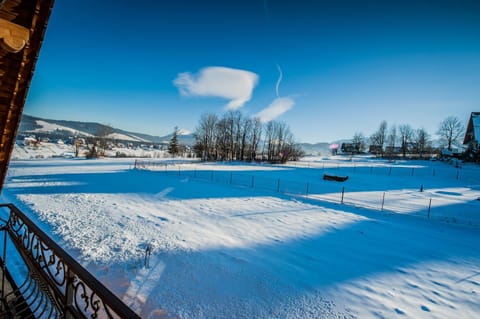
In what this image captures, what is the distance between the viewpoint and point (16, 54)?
109 inches

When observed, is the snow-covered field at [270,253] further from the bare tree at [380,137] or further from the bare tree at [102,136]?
the bare tree at [380,137]

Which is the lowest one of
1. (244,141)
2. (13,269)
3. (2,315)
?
(13,269)

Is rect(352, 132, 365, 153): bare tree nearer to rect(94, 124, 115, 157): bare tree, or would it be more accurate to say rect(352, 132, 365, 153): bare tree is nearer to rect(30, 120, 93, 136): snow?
rect(94, 124, 115, 157): bare tree

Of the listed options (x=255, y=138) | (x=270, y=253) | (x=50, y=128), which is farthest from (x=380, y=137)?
(x=50, y=128)

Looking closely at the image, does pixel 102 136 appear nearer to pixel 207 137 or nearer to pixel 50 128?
pixel 207 137

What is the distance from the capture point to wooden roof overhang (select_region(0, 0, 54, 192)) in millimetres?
2064

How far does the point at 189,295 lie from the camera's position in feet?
12.9

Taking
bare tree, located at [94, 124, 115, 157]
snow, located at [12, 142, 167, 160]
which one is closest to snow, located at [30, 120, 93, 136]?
snow, located at [12, 142, 167, 160]

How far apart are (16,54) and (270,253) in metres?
6.35

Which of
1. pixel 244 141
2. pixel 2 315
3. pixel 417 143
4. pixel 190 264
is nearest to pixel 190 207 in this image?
pixel 190 264

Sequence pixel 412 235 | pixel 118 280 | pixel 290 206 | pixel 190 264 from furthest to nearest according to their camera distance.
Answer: pixel 290 206 → pixel 412 235 → pixel 190 264 → pixel 118 280

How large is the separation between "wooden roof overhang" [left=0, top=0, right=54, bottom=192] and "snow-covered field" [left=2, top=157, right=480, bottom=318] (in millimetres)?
3375

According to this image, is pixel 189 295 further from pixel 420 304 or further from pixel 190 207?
pixel 190 207

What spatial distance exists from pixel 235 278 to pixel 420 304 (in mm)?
3700
